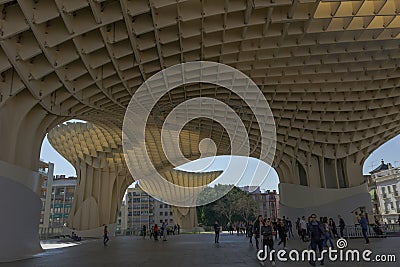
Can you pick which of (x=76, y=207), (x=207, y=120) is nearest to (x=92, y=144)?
(x=76, y=207)

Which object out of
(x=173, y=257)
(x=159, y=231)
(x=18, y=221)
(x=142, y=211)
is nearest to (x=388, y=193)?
(x=159, y=231)

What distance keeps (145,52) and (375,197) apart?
7137cm

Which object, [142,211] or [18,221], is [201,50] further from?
[142,211]

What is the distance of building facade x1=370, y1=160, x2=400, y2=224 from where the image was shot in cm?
6706

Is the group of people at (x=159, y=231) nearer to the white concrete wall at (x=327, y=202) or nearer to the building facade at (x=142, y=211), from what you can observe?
the white concrete wall at (x=327, y=202)

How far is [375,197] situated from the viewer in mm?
74250

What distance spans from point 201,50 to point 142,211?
11769cm

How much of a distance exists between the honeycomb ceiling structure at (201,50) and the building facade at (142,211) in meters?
101

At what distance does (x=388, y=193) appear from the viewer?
70188 millimetres

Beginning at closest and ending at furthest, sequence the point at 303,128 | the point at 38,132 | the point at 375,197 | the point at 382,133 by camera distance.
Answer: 1. the point at 38,132
2. the point at 303,128
3. the point at 382,133
4. the point at 375,197

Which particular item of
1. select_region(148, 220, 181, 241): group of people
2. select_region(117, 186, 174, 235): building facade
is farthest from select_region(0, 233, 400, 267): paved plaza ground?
select_region(117, 186, 174, 235): building facade

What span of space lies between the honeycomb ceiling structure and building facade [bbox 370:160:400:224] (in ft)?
147

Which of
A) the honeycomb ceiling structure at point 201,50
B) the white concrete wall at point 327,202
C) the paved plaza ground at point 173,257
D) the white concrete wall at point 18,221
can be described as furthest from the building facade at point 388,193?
the white concrete wall at point 18,221

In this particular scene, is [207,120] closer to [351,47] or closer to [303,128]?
[303,128]
